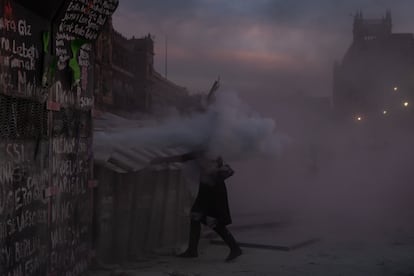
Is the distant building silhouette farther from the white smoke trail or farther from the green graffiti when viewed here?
the green graffiti

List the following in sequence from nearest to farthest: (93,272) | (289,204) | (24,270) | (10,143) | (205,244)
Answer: (10,143), (24,270), (93,272), (205,244), (289,204)

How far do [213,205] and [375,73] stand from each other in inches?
1086

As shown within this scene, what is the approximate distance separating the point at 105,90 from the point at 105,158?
17204mm

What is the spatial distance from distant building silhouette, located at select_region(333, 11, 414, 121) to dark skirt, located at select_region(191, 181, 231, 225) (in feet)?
80.0

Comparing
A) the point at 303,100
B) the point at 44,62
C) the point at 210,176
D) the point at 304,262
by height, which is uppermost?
the point at 303,100

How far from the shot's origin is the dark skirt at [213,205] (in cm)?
817

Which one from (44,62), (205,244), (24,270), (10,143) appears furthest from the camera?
(205,244)

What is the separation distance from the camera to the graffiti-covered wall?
464cm

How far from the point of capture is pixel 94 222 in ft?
23.6

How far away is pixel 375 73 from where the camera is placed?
33.3m

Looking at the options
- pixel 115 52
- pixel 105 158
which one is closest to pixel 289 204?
pixel 105 158

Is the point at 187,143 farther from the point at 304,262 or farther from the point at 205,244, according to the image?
the point at 304,262

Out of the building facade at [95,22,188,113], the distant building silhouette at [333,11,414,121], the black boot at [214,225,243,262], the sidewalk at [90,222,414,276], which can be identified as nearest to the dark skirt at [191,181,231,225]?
the black boot at [214,225,243,262]

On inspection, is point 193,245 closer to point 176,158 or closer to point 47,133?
point 176,158
